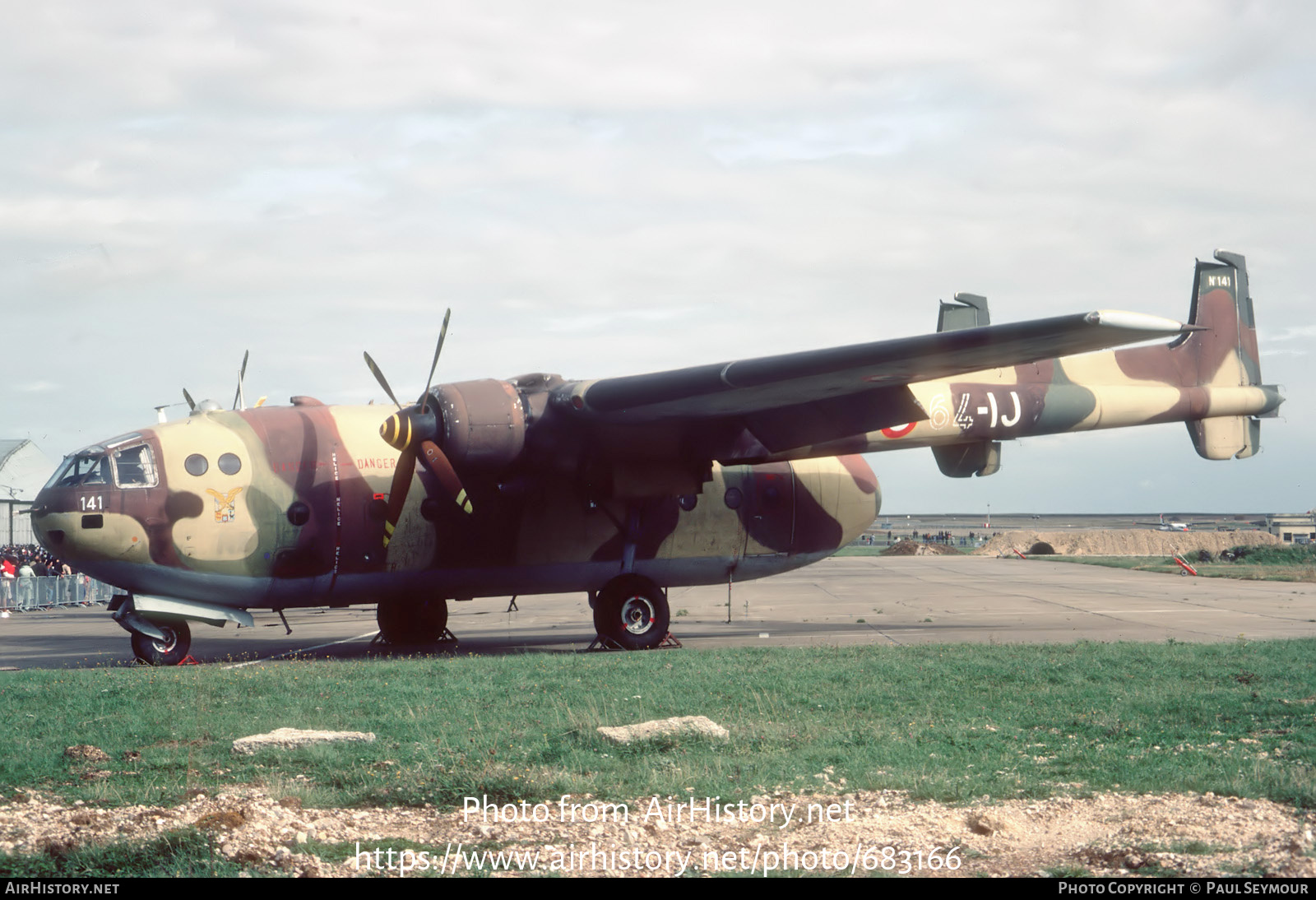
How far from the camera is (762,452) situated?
60.3ft

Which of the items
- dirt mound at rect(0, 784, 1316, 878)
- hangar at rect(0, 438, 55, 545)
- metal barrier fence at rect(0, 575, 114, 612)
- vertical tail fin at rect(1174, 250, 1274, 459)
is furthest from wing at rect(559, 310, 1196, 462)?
hangar at rect(0, 438, 55, 545)

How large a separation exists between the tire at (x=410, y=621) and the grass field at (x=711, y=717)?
4.56 meters

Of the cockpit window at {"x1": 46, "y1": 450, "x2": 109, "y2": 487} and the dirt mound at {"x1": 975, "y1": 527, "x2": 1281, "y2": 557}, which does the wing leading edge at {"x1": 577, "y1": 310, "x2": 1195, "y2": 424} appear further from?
the dirt mound at {"x1": 975, "y1": 527, "x2": 1281, "y2": 557}

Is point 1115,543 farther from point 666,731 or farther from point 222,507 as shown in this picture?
point 666,731

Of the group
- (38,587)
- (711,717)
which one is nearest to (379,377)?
(711,717)

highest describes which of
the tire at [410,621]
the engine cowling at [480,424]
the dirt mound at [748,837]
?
the engine cowling at [480,424]

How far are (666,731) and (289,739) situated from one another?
3228 mm

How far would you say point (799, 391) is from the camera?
16.0 m

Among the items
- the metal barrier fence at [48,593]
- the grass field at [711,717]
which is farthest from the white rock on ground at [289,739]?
the metal barrier fence at [48,593]

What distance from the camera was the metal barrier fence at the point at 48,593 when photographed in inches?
1400

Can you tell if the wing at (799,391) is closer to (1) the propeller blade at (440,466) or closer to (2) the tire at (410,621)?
(1) the propeller blade at (440,466)

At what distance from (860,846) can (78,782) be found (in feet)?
19.5

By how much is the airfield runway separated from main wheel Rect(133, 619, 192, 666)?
697 mm

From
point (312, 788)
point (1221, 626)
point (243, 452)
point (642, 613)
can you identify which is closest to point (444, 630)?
point (642, 613)
